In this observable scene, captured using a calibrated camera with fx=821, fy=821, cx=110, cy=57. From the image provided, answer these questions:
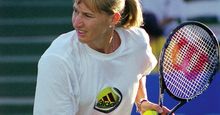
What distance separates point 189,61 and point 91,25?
784 mm

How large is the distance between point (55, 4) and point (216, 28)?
1606 millimetres

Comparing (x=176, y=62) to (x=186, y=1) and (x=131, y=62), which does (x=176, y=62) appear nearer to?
(x=131, y=62)

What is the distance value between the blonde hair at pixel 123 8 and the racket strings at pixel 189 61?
0.78ft

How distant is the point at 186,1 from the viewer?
22.3ft

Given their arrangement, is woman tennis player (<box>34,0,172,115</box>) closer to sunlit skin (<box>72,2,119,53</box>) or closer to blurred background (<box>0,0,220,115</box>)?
sunlit skin (<box>72,2,119,53</box>)

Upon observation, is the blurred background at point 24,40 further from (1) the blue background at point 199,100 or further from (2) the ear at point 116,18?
(2) the ear at point 116,18

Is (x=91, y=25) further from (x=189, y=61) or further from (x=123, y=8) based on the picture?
(x=189, y=61)

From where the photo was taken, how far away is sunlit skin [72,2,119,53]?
371 cm

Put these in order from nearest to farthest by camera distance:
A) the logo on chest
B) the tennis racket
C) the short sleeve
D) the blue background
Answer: the short sleeve < the logo on chest < the tennis racket < the blue background

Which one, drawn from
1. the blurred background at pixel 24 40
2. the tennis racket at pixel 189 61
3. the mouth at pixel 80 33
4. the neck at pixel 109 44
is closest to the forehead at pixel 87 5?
the mouth at pixel 80 33

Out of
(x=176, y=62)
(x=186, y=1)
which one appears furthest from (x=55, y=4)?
(x=176, y=62)

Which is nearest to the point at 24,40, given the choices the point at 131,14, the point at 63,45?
the point at 131,14

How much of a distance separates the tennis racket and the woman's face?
452 mm

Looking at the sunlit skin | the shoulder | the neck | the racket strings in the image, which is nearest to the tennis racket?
the racket strings
